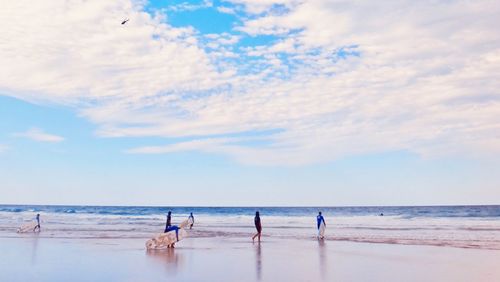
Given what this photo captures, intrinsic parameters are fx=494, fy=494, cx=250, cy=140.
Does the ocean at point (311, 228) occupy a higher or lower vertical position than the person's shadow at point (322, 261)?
higher

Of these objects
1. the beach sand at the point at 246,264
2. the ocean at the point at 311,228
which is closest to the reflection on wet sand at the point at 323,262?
the beach sand at the point at 246,264

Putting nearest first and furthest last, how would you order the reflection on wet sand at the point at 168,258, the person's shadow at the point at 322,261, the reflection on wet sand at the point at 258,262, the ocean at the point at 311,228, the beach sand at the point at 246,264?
1. the beach sand at the point at 246,264
2. the reflection on wet sand at the point at 258,262
3. the person's shadow at the point at 322,261
4. the reflection on wet sand at the point at 168,258
5. the ocean at the point at 311,228

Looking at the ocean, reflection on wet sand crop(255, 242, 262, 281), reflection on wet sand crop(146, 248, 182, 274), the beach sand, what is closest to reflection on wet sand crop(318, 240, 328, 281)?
the beach sand

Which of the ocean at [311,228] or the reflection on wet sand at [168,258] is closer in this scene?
the reflection on wet sand at [168,258]

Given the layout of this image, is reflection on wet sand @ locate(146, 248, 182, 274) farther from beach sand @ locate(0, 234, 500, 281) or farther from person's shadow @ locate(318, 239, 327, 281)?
person's shadow @ locate(318, 239, 327, 281)

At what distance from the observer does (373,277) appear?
13.5m

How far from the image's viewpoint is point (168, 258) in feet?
58.4

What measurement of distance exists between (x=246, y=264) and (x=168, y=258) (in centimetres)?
334

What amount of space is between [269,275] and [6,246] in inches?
564

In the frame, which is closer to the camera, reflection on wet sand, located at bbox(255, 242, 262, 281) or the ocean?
reflection on wet sand, located at bbox(255, 242, 262, 281)

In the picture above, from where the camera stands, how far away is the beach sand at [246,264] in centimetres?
1344

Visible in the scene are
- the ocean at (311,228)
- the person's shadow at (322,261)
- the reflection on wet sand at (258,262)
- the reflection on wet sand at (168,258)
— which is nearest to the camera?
the reflection on wet sand at (258,262)

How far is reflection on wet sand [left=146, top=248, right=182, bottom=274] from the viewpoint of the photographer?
49.9 ft

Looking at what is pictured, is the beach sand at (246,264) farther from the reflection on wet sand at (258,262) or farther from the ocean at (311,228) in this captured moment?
the ocean at (311,228)
